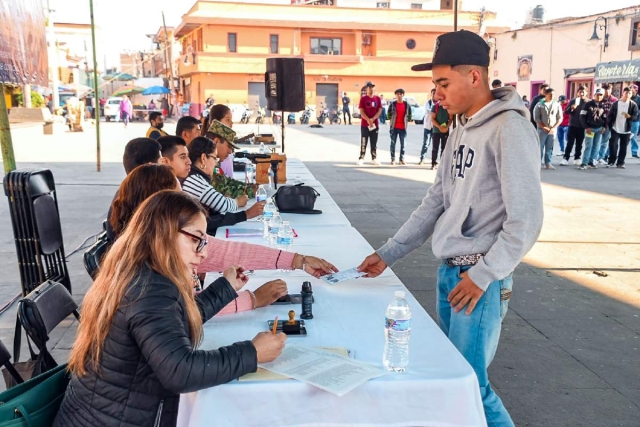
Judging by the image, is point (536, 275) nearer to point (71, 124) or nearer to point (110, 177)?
point (110, 177)

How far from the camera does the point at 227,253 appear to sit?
2955 mm

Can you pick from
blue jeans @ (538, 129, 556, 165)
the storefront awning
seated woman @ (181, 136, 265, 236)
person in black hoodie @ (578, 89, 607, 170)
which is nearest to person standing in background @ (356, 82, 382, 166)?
blue jeans @ (538, 129, 556, 165)

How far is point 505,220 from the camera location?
2.22 metres

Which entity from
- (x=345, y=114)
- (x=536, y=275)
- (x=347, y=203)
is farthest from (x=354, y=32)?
(x=536, y=275)

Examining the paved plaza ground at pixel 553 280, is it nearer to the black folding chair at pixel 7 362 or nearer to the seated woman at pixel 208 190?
the seated woman at pixel 208 190

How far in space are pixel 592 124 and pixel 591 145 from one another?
0.64 m

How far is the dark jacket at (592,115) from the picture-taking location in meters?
12.9

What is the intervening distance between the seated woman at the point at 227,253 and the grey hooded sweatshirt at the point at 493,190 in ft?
2.21

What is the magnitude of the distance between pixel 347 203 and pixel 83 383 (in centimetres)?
736

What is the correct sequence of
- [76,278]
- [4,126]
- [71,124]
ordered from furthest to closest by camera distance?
[71,124]
[76,278]
[4,126]

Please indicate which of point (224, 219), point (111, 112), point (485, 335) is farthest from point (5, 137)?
point (111, 112)

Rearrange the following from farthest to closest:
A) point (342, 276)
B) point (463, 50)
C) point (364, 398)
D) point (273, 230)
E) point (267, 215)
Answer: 1. point (267, 215)
2. point (273, 230)
3. point (342, 276)
4. point (463, 50)
5. point (364, 398)

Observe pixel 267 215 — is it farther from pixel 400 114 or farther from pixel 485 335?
pixel 400 114

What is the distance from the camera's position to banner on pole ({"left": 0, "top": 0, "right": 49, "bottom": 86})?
3271 mm
